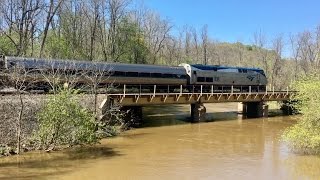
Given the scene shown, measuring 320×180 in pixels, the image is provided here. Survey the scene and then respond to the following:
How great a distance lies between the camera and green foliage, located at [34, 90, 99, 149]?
22562 mm

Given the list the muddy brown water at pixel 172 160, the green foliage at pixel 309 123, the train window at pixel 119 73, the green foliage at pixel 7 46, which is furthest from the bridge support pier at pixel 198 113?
the green foliage at pixel 7 46

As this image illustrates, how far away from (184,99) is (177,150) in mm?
13881

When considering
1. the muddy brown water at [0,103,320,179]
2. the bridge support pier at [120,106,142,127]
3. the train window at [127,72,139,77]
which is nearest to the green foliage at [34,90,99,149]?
the muddy brown water at [0,103,320,179]

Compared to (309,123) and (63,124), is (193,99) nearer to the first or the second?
(309,123)

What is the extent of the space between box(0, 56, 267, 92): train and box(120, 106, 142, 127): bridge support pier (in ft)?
8.28

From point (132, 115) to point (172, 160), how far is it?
13.9 metres

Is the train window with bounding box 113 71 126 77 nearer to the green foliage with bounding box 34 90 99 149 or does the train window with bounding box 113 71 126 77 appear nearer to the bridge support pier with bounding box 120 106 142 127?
the bridge support pier with bounding box 120 106 142 127

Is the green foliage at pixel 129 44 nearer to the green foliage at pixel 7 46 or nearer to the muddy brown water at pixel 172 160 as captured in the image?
the green foliage at pixel 7 46

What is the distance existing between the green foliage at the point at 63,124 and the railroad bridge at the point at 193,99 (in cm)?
587

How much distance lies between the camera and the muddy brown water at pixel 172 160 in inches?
735

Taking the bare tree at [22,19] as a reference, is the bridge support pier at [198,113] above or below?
below

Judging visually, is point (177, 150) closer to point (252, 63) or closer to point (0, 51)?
point (0, 51)

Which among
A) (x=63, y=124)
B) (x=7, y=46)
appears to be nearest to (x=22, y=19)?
(x=7, y=46)

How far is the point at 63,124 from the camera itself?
22.8 meters
